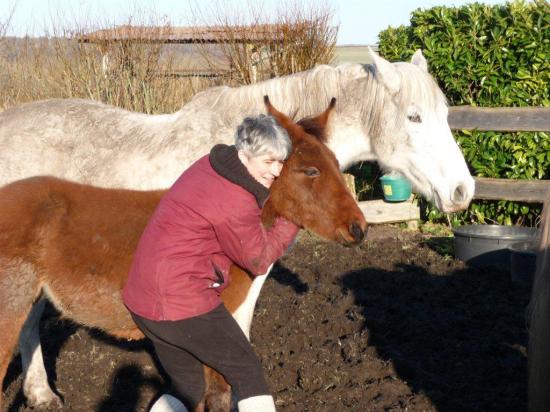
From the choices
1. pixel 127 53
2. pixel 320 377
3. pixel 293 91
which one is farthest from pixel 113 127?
pixel 127 53

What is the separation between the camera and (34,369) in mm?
5156

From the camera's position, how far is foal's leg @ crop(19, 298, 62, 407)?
16.7 ft

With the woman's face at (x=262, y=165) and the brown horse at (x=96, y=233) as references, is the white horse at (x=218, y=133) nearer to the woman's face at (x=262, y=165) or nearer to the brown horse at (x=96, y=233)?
the brown horse at (x=96, y=233)

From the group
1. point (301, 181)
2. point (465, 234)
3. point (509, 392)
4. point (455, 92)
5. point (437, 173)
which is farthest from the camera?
point (455, 92)

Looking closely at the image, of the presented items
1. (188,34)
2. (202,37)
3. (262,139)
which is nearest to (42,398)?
(262,139)

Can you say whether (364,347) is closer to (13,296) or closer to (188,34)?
(13,296)

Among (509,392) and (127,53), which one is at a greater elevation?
(127,53)

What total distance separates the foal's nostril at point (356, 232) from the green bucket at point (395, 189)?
6.82 metres

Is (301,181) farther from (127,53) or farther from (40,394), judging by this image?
(127,53)

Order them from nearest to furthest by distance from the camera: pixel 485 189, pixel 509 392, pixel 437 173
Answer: pixel 509 392
pixel 437 173
pixel 485 189

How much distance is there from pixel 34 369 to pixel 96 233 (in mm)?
1882

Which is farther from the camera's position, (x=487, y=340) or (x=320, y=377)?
(x=487, y=340)

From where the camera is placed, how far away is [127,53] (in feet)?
33.0

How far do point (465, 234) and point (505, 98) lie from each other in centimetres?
248
